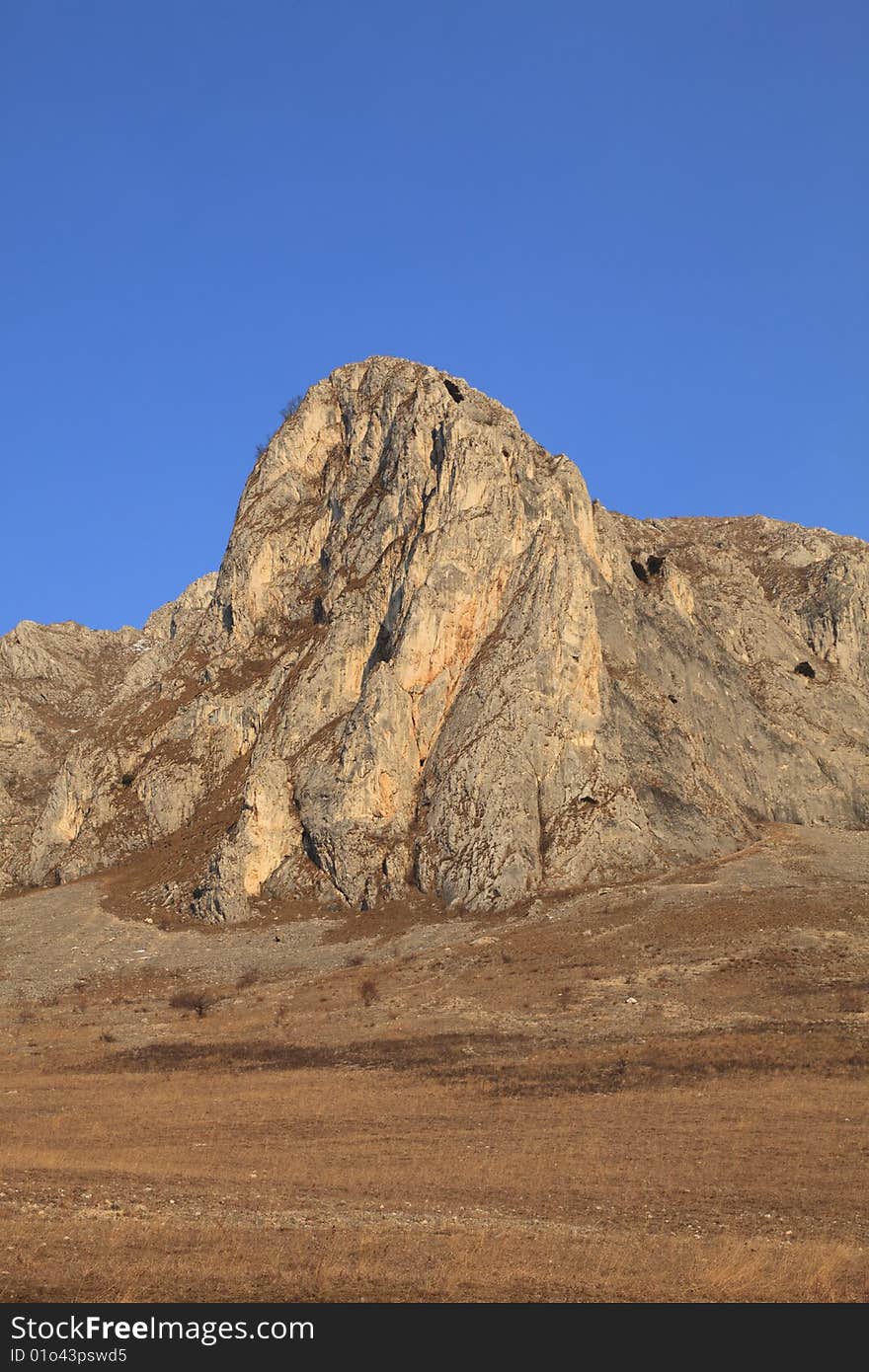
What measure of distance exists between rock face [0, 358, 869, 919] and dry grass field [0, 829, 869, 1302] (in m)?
4.85

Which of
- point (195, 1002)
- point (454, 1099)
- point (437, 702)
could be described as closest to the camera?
point (454, 1099)

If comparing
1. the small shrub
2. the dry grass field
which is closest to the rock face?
the dry grass field

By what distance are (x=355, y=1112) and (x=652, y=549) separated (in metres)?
76.9

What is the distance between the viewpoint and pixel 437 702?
242ft

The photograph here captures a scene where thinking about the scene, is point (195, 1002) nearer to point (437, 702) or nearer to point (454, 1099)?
point (454, 1099)

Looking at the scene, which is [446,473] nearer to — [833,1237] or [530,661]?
[530,661]

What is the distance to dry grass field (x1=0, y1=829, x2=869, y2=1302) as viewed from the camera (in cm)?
2036

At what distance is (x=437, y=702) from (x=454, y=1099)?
1564 inches

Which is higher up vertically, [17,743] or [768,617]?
[768,617]

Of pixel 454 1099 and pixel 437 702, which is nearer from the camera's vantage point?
→ pixel 454 1099

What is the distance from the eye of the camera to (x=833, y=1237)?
2222cm

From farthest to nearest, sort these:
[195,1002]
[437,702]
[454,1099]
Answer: [437,702], [195,1002], [454,1099]

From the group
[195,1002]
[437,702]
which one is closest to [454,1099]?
[195,1002]
